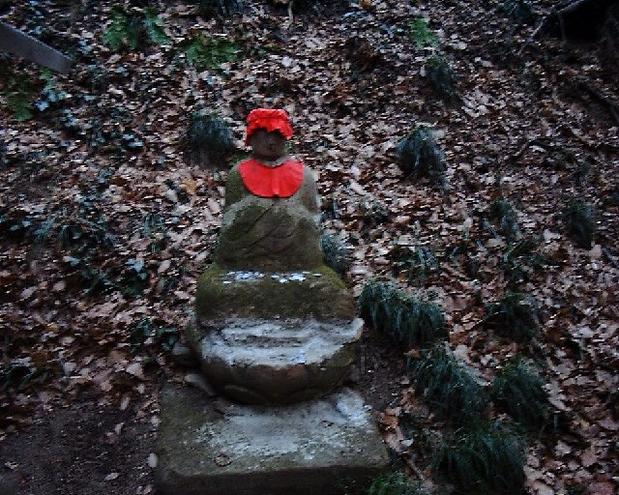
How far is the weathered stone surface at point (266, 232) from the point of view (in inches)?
149

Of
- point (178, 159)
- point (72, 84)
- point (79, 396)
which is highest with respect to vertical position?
point (72, 84)

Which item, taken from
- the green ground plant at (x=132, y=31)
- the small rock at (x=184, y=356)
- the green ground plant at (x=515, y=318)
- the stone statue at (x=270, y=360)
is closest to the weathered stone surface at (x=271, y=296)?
the stone statue at (x=270, y=360)

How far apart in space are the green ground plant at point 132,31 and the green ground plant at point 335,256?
404 centimetres

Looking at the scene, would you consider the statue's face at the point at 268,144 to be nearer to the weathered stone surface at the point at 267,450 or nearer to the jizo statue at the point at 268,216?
the jizo statue at the point at 268,216

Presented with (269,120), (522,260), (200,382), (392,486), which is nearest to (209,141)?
(269,120)

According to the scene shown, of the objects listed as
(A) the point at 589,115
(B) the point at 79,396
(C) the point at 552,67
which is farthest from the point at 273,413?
(C) the point at 552,67

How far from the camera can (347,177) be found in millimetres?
6461

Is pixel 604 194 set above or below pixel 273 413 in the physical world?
above

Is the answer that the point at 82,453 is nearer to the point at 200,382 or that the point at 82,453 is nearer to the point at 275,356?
the point at 200,382

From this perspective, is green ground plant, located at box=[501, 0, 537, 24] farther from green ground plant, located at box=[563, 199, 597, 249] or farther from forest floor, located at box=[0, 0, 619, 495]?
green ground plant, located at box=[563, 199, 597, 249]

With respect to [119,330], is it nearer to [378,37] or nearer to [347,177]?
[347,177]

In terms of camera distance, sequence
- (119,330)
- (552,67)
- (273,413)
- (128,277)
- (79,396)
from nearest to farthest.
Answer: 1. (273,413)
2. (79,396)
3. (119,330)
4. (128,277)
5. (552,67)

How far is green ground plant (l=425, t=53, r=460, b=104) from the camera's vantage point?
7.47 m

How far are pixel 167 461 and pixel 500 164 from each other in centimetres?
504
